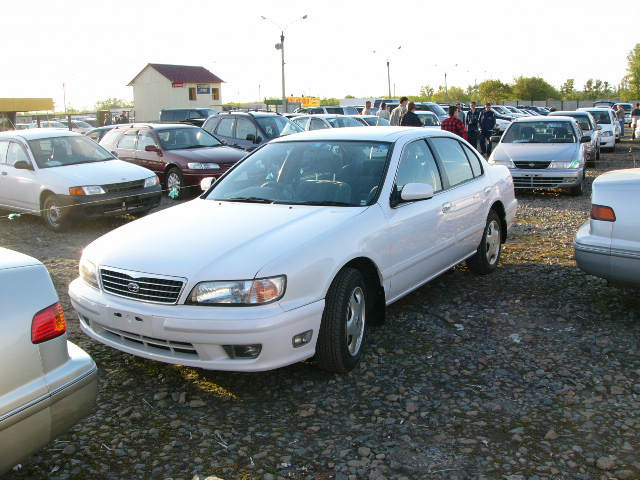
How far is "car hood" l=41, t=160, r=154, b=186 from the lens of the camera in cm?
961

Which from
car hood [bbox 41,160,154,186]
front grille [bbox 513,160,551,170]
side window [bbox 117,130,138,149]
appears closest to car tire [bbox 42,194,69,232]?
car hood [bbox 41,160,154,186]

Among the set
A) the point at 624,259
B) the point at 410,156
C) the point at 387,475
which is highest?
the point at 410,156

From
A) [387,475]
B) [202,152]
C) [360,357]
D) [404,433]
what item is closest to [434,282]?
[360,357]

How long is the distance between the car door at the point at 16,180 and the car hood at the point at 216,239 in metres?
6.03

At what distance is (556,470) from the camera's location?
318 centimetres

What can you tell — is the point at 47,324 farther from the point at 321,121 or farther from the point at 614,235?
the point at 321,121

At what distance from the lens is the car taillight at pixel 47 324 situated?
268 cm

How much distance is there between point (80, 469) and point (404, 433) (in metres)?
1.77

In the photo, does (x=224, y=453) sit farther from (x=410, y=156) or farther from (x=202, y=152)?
(x=202, y=152)

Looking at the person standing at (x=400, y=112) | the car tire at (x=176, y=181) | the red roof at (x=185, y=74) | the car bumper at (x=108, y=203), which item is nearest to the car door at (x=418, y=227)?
the car bumper at (x=108, y=203)

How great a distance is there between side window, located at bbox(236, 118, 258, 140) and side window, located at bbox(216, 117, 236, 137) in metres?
0.17

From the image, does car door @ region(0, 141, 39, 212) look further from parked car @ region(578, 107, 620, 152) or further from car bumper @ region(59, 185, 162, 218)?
parked car @ region(578, 107, 620, 152)

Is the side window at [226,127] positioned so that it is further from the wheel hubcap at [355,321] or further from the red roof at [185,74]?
the red roof at [185,74]

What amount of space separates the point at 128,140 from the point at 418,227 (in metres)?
10.0
